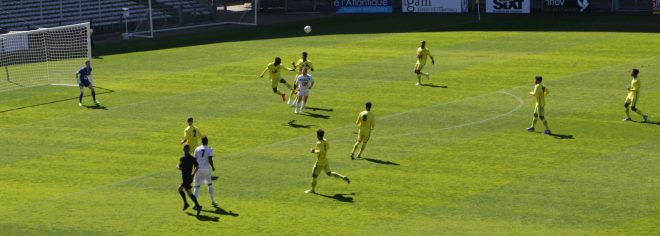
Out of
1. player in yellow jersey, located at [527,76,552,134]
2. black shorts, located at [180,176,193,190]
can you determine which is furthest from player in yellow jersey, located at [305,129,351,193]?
player in yellow jersey, located at [527,76,552,134]

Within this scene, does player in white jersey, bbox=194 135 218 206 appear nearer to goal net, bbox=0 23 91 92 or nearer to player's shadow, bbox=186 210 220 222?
player's shadow, bbox=186 210 220 222

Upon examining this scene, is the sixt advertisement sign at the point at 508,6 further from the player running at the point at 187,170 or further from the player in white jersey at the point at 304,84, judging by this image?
the player running at the point at 187,170

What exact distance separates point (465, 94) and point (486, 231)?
19.6m

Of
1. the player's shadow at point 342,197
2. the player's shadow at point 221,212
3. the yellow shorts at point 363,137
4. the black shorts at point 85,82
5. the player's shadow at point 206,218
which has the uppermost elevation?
the black shorts at point 85,82

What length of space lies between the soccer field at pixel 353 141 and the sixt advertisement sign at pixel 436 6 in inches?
564

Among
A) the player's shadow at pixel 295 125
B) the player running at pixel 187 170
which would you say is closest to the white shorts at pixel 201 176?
the player running at pixel 187 170

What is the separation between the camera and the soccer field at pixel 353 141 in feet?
92.0

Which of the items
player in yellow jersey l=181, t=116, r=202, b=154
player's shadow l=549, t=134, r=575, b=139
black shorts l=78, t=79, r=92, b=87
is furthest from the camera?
black shorts l=78, t=79, r=92, b=87

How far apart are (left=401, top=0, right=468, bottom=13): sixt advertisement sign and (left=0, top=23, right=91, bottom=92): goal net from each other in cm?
2371

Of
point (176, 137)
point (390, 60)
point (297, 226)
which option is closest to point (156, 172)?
point (176, 137)

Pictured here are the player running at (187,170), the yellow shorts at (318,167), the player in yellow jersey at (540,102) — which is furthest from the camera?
the player in yellow jersey at (540,102)

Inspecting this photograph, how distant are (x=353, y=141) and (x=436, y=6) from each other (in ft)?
131

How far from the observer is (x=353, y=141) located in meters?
37.1

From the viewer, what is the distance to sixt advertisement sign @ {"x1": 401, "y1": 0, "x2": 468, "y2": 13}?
247 ft
